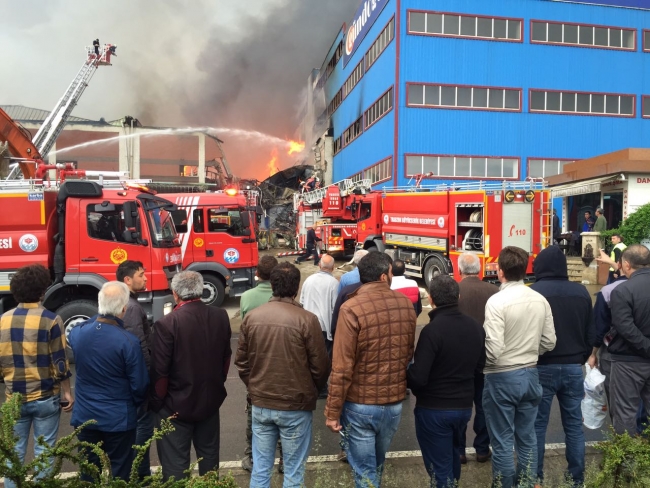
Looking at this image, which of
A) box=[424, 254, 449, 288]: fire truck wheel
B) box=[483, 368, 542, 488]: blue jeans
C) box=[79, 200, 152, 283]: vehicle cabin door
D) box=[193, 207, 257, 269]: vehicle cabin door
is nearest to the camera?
box=[483, 368, 542, 488]: blue jeans

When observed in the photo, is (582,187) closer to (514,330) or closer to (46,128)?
(514,330)

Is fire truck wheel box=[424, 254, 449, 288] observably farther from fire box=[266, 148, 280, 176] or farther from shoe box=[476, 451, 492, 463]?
fire box=[266, 148, 280, 176]

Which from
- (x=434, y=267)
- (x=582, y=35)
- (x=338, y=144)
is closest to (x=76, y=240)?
(x=434, y=267)

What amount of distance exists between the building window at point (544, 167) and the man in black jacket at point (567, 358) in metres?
23.9

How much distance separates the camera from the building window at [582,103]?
82.7ft

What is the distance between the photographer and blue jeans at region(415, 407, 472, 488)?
10.0 ft

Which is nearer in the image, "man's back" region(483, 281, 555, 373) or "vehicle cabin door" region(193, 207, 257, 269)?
"man's back" region(483, 281, 555, 373)

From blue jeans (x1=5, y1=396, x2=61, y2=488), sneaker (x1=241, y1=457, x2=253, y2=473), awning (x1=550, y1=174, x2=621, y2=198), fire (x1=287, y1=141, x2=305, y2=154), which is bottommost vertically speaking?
sneaker (x1=241, y1=457, x2=253, y2=473)

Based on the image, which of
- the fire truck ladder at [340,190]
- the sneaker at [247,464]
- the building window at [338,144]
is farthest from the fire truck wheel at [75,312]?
the building window at [338,144]

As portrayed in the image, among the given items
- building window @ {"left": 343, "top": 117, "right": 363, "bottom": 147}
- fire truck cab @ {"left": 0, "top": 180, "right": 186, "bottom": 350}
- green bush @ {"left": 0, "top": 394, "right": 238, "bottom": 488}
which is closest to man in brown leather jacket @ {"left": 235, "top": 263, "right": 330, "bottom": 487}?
green bush @ {"left": 0, "top": 394, "right": 238, "bottom": 488}

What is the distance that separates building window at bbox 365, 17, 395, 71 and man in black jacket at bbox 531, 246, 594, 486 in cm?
2328

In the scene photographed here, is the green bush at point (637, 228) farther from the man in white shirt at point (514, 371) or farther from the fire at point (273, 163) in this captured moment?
the fire at point (273, 163)

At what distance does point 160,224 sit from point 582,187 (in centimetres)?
1547

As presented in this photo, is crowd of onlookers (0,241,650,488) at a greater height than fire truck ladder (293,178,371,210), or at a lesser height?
lesser
